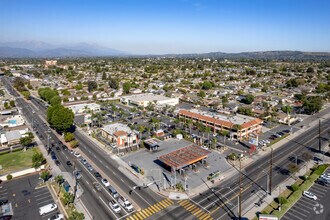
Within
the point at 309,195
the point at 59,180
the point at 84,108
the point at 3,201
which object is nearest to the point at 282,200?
the point at 309,195

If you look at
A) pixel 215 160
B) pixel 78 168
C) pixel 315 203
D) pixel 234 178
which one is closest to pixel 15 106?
pixel 78 168

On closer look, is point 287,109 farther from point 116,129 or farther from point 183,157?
point 116,129

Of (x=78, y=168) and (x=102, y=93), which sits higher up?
(x=102, y=93)

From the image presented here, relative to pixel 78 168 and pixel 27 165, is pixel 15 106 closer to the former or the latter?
pixel 27 165

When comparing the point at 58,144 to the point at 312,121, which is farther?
the point at 312,121

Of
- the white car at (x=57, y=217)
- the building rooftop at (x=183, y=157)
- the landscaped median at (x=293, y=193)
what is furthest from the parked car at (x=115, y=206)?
the landscaped median at (x=293, y=193)

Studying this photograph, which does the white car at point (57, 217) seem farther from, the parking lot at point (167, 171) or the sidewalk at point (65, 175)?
the parking lot at point (167, 171)

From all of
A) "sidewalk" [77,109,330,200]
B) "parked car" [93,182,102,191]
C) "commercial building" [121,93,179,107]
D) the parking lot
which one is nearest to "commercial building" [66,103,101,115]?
"commercial building" [121,93,179,107]
